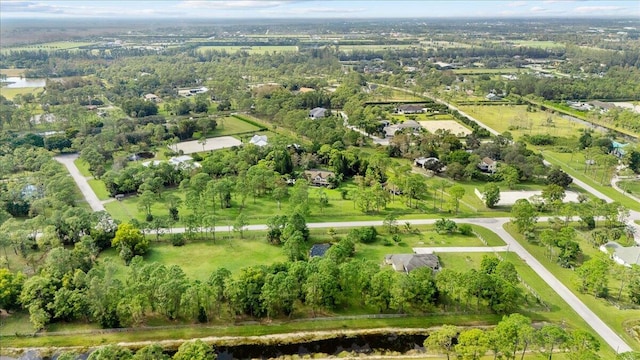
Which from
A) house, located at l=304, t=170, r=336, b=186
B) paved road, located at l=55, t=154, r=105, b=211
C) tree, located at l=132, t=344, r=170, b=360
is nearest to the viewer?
tree, located at l=132, t=344, r=170, b=360

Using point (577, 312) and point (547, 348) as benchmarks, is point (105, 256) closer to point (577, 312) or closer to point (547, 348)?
point (547, 348)

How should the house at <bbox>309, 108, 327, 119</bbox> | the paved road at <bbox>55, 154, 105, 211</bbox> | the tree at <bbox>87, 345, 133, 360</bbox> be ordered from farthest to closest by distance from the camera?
the house at <bbox>309, 108, 327, 119</bbox>, the paved road at <bbox>55, 154, 105, 211</bbox>, the tree at <bbox>87, 345, 133, 360</bbox>

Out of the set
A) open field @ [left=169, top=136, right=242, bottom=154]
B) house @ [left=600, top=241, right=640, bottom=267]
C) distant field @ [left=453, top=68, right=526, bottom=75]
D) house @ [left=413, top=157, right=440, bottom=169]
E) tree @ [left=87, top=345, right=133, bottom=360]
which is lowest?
house @ [left=600, top=241, right=640, bottom=267]

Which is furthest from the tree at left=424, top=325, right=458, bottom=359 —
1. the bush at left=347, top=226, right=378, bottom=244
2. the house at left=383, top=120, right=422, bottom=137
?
the house at left=383, top=120, right=422, bottom=137

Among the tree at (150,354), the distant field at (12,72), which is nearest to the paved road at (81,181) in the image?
the tree at (150,354)

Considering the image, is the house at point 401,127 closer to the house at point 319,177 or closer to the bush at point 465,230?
the house at point 319,177

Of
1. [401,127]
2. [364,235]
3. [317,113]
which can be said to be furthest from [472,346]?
[317,113]

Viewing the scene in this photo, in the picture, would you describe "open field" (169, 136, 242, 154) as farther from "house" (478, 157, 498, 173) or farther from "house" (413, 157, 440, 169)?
"house" (478, 157, 498, 173)

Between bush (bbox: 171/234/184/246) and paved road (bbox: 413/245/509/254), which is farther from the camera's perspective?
bush (bbox: 171/234/184/246)
